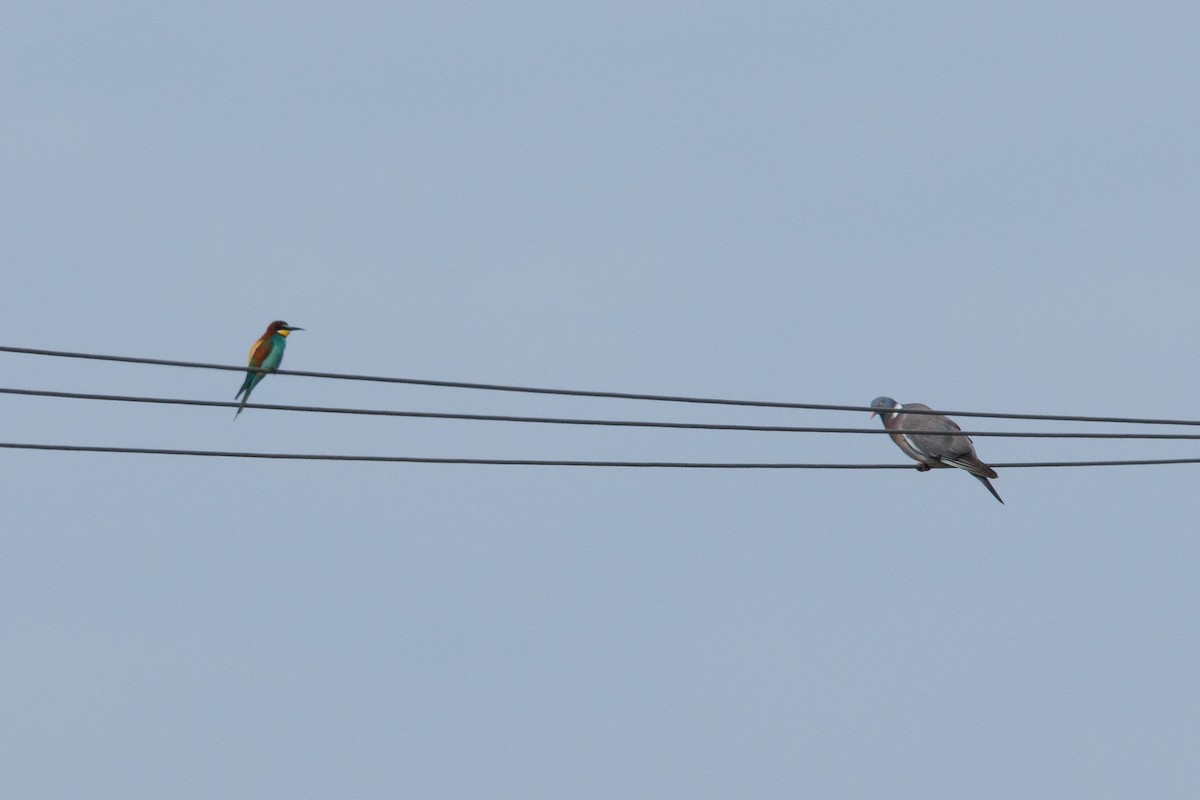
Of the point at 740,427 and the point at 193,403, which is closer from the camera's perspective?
the point at 193,403

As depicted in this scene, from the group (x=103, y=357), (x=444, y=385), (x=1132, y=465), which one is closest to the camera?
(x=103, y=357)

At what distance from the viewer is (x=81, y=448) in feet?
26.6

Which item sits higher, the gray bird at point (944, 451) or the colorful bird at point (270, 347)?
the colorful bird at point (270, 347)

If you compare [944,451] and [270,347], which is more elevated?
[270,347]

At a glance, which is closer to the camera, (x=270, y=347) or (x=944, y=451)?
(x=944, y=451)

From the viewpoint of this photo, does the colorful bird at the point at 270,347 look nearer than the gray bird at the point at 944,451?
No

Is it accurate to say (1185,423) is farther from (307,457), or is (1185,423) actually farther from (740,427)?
(307,457)

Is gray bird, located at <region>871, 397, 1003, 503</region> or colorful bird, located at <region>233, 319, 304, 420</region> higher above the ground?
colorful bird, located at <region>233, 319, 304, 420</region>

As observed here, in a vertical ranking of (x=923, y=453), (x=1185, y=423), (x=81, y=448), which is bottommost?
(x=81, y=448)

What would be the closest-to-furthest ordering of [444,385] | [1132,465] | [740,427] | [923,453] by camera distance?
[444,385]
[740,427]
[1132,465]
[923,453]

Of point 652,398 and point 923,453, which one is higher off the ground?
point 923,453

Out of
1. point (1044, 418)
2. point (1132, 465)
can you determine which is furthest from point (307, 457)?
point (1132, 465)

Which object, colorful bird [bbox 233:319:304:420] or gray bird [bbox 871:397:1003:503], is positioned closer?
gray bird [bbox 871:397:1003:503]

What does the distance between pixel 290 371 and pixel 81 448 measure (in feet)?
3.37
